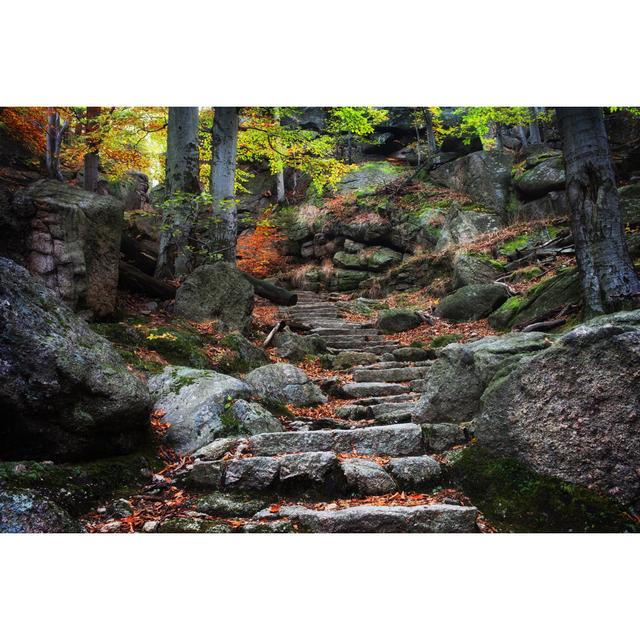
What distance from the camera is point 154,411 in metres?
3.78

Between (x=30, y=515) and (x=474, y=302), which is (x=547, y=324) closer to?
(x=474, y=302)

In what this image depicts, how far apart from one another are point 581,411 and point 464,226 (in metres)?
10.6

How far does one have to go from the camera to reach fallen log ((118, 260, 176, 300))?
6332mm

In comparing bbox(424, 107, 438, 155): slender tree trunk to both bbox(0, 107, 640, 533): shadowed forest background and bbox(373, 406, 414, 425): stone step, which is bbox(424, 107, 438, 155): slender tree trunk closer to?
bbox(0, 107, 640, 533): shadowed forest background

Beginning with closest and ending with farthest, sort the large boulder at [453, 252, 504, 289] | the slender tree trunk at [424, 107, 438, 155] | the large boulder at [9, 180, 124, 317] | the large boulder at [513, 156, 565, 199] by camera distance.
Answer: the large boulder at [9, 180, 124, 317] → the large boulder at [453, 252, 504, 289] → the large boulder at [513, 156, 565, 199] → the slender tree trunk at [424, 107, 438, 155]

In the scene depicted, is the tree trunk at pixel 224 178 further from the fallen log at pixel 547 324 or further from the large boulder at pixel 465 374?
the large boulder at pixel 465 374

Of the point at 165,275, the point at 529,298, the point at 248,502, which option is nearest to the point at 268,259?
the point at 165,275

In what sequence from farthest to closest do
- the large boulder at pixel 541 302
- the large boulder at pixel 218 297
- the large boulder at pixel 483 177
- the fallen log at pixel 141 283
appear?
the large boulder at pixel 483 177
the large boulder at pixel 218 297
the fallen log at pixel 141 283
the large boulder at pixel 541 302

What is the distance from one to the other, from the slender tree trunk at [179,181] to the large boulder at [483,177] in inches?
354

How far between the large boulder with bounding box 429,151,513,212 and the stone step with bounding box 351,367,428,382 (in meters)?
8.59

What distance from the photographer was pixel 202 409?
3729mm

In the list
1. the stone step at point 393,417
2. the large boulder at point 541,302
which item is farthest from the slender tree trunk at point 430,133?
the stone step at point 393,417

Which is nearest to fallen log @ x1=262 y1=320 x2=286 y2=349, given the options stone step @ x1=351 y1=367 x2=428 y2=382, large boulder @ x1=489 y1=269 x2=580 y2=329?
stone step @ x1=351 y1=367 x2=428 y2=382

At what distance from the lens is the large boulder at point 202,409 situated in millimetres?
3568
